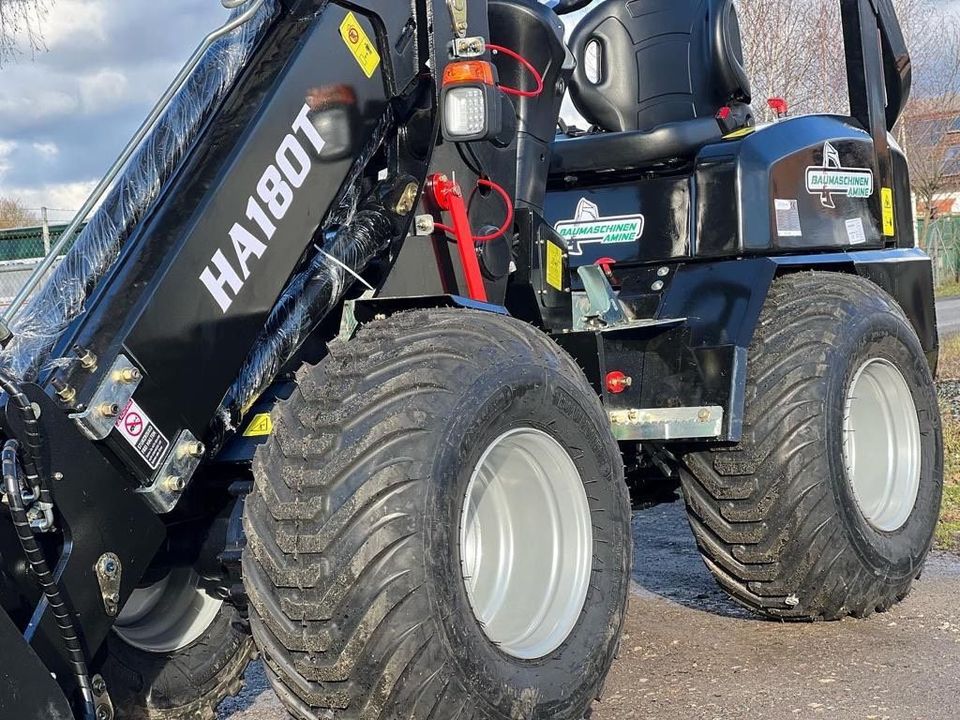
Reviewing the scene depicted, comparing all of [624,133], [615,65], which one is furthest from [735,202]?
[615,65]

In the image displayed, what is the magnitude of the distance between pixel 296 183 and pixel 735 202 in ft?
7.62

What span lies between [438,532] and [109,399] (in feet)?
2.59

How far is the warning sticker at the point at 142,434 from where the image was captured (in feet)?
8.71

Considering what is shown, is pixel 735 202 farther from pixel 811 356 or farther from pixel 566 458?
pixel 566 458

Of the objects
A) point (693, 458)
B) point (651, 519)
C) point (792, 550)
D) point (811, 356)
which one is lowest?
point (651, 519)

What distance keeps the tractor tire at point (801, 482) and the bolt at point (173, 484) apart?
2216mm

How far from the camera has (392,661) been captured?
99.7 inches

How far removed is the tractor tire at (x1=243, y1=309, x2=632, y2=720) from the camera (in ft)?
8.31

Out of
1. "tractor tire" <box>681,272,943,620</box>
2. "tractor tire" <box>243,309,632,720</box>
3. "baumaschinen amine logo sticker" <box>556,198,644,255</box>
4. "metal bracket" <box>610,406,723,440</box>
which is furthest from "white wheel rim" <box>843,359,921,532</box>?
"tractor tire" <box>243,309,632,720</box>

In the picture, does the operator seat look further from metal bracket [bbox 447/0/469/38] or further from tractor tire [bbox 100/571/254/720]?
tractor tire [bbox 100/571/254/720]

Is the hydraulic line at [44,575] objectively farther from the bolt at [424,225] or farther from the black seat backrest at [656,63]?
the black seat backrest at [656,63]

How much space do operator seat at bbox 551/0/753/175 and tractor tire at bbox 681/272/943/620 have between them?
33.3 inches

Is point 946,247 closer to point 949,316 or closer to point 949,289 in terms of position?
point 949,289

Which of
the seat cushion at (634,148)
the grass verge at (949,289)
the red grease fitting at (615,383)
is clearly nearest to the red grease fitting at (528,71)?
the seat cushion at (634,148)
